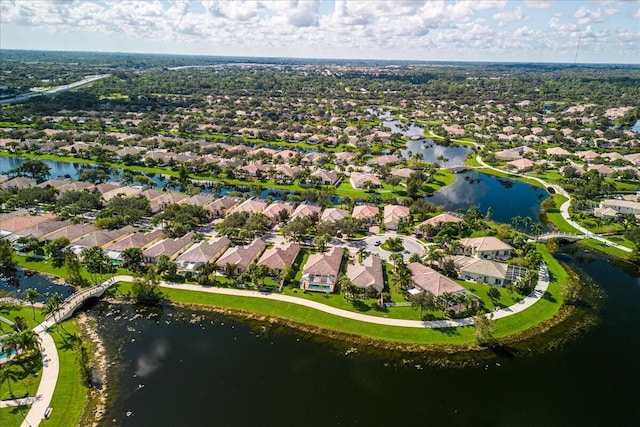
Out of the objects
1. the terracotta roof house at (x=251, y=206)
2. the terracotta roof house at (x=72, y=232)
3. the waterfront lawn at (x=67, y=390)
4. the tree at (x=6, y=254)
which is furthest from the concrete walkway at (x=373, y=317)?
the terracotta roof house at (x=251, y=206)

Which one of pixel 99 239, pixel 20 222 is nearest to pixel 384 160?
pixel 99 239

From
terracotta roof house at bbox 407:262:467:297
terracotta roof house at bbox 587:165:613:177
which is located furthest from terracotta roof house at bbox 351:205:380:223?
terracotta roof house at bbox 587:165:613:177

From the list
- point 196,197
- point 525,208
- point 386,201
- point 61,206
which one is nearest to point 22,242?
point 61,206

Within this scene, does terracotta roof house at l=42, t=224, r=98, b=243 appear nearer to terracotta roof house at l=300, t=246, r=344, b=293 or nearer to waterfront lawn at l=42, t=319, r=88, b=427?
waterfront lawn at l=42, t=319, r=88, b=427

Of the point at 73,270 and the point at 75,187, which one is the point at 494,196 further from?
the point at 75,187

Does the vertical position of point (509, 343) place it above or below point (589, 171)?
below

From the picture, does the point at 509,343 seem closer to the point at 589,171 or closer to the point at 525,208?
the point at 525,208
